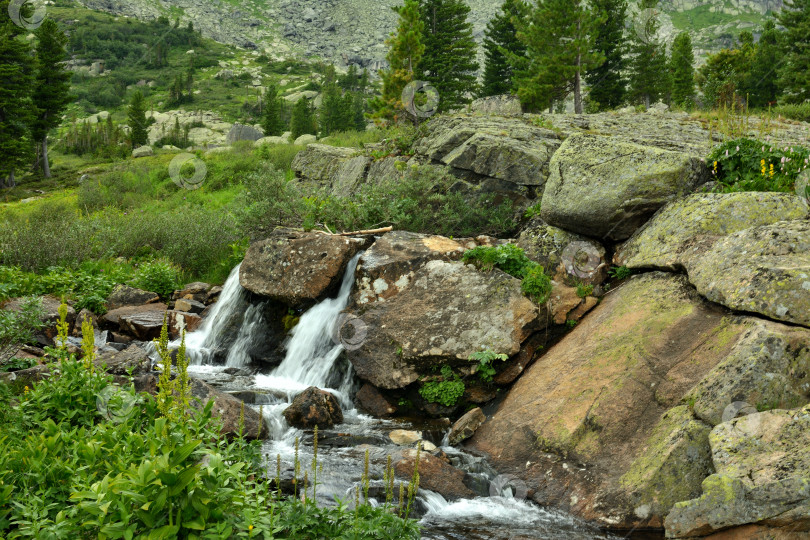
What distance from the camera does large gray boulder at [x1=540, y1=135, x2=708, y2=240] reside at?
9031 millimetres

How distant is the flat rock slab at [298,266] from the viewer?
10.3 metres

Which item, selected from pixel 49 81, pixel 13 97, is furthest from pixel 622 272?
pixel 49 81

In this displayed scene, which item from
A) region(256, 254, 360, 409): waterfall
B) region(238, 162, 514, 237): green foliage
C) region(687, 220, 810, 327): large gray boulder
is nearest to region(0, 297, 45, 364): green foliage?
region(256, 254, 360, 409): waterfall

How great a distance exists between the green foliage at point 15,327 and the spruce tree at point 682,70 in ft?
188

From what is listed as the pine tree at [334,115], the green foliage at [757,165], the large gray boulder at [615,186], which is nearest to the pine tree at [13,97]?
the pine tree at [334,115]

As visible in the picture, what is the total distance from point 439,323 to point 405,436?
2018 millimetres

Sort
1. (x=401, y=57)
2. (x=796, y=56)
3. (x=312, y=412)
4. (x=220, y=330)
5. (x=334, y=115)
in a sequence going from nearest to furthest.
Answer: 1. (x=312, y=412)
2. (x=220, y=330)
3. (x=401, y=57)
4. (x=796, y=56)
5. (x=334, y=115)

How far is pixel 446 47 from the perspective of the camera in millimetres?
36875

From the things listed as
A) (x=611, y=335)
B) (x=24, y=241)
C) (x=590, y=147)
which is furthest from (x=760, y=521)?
(x=24, y=241)

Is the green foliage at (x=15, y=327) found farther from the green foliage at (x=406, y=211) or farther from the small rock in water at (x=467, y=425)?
the small rock in water at (x=467, y=425)

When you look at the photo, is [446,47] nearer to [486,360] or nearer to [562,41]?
[562,41]

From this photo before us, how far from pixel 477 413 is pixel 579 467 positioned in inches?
68.2

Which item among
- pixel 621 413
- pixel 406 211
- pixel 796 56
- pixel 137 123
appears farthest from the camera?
pixel 137 123

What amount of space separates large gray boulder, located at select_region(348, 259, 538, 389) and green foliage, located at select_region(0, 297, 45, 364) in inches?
186
